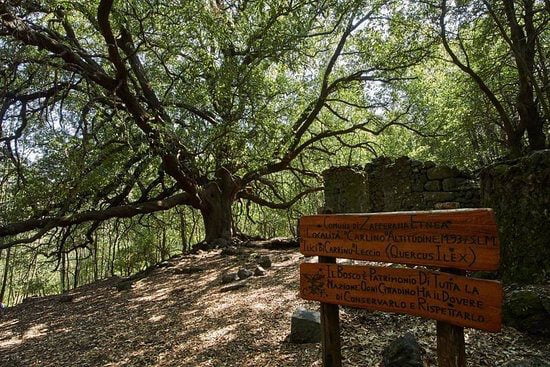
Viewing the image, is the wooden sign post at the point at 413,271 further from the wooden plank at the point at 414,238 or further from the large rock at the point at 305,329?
the large rock at the point at 305,329

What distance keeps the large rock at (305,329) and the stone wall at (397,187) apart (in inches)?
161

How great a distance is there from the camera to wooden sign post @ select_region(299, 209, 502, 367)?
6.71 feet

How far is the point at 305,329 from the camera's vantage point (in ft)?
13.1

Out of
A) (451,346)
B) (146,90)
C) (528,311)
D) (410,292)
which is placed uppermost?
(146,90)

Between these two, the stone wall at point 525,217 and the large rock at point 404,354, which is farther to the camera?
the stone wall at point 525,217

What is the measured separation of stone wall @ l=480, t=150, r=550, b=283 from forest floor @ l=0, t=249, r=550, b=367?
735 millimetres

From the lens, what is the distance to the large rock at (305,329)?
3965 millimetres

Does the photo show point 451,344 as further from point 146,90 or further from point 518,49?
point 146,90

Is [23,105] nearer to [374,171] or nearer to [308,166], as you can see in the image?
[374,171]

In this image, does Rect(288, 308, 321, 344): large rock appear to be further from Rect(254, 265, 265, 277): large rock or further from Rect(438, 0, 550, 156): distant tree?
Rect(438, 0, 550, 156): distant tree

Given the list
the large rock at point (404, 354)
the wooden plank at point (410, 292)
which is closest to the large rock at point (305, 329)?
the large rock at point (404, 354)

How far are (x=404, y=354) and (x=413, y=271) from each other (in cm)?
103

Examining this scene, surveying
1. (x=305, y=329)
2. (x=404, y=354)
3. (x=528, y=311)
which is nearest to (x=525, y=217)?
(x=528, y=311)

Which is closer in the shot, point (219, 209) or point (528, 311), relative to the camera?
point (528, 311)
